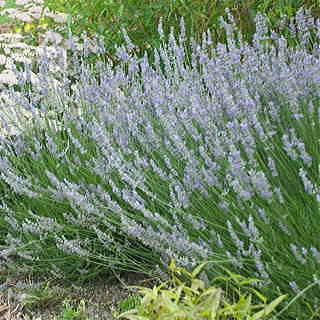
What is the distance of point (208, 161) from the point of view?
94.3 inches

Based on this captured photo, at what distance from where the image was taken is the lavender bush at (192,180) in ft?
7.32

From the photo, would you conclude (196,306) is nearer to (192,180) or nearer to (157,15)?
(192,180)

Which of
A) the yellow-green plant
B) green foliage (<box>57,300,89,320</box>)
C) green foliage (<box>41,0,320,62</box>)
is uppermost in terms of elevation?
green foliage (<box>41,0,320,62</box>)

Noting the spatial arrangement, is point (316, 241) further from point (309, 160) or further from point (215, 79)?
point (215, 79)

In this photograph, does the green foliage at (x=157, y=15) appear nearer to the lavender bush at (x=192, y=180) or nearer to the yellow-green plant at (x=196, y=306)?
the lavender bush at (x=192, y=180)

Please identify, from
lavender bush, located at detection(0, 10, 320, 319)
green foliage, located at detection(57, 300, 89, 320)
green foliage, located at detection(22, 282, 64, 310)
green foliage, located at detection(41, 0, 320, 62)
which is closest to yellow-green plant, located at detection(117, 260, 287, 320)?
lavender bush, located at detection(0, 10, 320, 319)

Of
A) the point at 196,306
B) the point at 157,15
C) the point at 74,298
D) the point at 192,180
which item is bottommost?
the point at 74,298

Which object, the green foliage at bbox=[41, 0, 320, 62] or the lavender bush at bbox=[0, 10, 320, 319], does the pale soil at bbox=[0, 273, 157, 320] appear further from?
the green foliage at bbox=[41, 0, 320, 62]

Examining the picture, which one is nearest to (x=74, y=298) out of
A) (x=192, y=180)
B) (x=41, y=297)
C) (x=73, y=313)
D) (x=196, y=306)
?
(x=41, y=297)

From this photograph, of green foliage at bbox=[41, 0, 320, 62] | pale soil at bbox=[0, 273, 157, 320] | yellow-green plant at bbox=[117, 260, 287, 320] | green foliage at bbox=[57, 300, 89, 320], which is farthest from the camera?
green foliage at bbox=[41, 0, 320, 62]

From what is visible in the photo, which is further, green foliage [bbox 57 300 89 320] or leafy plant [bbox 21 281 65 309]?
leafy plant [bbox 21 281 65 309]

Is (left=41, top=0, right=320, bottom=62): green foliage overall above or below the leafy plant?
above

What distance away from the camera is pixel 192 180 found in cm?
250

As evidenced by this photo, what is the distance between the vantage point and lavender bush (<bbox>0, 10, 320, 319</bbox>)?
87.8 inches
